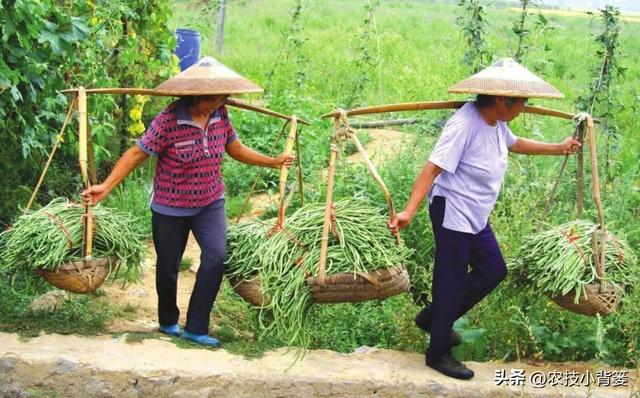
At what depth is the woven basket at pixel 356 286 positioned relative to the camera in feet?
14.6

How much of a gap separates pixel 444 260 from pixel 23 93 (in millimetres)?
2677

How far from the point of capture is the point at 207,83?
461 centimetres

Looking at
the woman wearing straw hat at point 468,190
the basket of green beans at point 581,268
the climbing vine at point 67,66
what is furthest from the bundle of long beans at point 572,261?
the climbing vine at point 67,66

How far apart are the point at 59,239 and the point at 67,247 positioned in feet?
0.18

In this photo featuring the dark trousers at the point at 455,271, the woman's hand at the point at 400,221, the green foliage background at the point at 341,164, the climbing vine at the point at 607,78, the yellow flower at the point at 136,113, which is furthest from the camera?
the yellow flower at the point at 136,113

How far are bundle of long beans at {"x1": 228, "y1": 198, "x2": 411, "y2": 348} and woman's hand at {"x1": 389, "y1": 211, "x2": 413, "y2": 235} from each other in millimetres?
62

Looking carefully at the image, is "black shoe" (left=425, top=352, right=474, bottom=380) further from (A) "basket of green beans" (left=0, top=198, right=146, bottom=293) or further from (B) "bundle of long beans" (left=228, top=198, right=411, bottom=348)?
(A) "basket of green beans" (left=0, top=198, right=146, bottom=293)

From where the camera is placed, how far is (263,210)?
7.14m

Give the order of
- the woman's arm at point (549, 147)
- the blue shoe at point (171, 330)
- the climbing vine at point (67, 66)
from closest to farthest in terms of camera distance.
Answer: the woman's arm at point (549, 147) → the blue shoe at point (171, 330) → the climbing vine at point (67, 66)

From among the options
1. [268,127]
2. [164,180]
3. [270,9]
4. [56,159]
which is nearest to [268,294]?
[164,180]

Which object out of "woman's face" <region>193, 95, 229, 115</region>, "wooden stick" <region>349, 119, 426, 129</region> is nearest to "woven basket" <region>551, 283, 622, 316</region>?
"woman's face" <region>193, 95, 229, 115</region>

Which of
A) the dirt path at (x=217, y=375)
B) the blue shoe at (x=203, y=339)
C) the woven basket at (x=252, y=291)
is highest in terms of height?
the woven basket at (x=252, y=291)

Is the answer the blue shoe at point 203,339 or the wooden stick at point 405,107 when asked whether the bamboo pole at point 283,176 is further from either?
the blue shoe at point 203,339

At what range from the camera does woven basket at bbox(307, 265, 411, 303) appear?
4.45 m
